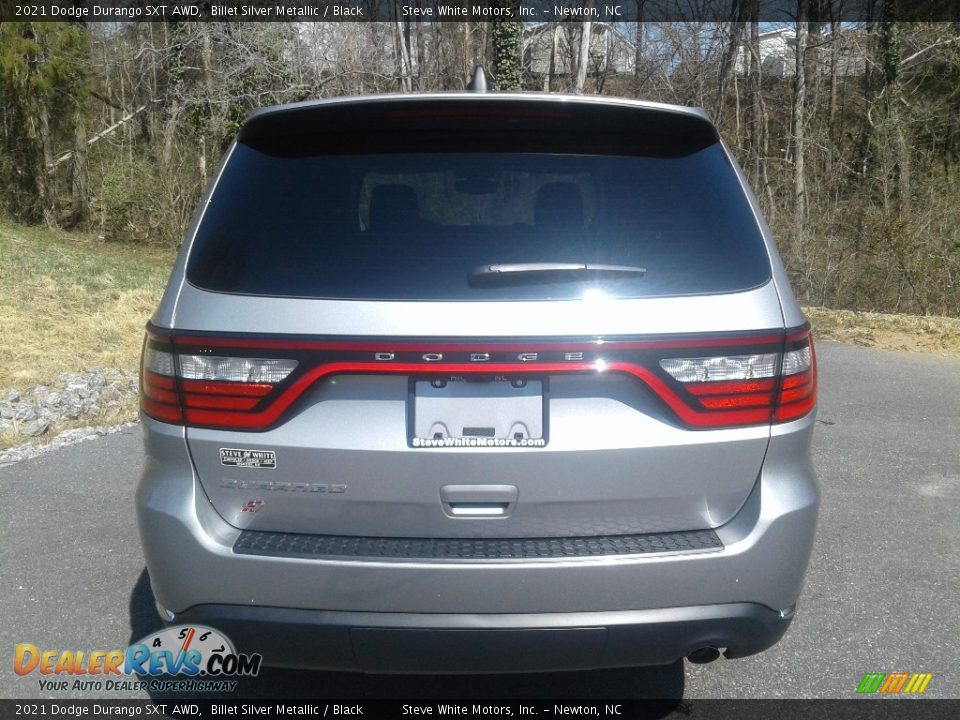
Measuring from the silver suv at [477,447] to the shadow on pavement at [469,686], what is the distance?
684 millimetres

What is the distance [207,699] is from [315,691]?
354 mm

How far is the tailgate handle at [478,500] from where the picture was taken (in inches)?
82.4

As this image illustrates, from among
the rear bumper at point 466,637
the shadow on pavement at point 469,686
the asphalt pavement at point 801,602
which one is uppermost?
the rear bumper at point 466,637

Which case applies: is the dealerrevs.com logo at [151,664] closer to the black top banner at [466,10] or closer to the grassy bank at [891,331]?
the grassy bank at [891,331]

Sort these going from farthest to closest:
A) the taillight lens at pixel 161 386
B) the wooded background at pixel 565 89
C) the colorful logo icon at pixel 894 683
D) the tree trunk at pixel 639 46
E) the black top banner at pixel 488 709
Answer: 1. the tree trunk at pixel 639 46
2. the wooded background at pixel 565 89
3. the colorful logo icon at pixel 894 683
4. the black top banner at pixel 488 709
5. the taillight lens at pixel 161 386

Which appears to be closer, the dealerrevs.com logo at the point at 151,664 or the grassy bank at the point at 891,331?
the dealerrevs.com logo at the point at 151,664

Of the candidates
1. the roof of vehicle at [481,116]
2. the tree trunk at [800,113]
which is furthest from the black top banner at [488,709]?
the tree trunk at [800,113]

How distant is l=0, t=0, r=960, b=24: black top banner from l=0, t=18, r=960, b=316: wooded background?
33 cm

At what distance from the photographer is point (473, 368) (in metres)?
2.07

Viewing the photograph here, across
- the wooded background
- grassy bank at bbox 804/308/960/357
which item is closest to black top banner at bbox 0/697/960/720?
grassy bank at bbox 804/308/960/357

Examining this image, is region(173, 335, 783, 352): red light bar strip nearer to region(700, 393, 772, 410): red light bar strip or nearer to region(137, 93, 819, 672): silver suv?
region(137, 93, 819, 672): silver suv

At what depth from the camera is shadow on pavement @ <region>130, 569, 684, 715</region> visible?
280cm

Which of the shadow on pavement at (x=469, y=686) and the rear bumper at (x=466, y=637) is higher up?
the rear bumper at (x=466, y=637)

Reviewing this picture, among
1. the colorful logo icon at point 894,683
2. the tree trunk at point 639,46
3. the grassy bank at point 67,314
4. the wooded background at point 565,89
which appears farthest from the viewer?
the tree trunk at point 639,46
